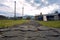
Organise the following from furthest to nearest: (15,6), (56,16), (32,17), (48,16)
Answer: (32,17) < (48,16) < (56,16) < (15,6)

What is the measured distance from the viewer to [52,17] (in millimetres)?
68562

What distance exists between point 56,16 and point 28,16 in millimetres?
29525

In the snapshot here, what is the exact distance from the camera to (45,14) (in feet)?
238

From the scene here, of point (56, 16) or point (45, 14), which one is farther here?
point (45, 14)

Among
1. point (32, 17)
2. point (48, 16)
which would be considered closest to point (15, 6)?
point (48, 16)

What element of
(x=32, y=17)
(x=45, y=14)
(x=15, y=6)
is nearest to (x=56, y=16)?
(x=45, y=14)

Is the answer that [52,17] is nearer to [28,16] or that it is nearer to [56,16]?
[56,16]

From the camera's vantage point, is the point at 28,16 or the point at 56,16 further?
the point at 28,16

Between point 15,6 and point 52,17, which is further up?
point 15,6

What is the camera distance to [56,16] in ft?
215

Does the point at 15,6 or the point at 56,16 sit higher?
the point at 15,6

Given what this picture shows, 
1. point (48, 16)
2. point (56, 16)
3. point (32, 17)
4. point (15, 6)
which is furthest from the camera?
point (32, 17)

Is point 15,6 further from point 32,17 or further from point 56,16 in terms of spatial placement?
point 32,17

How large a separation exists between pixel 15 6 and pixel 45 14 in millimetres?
20336
